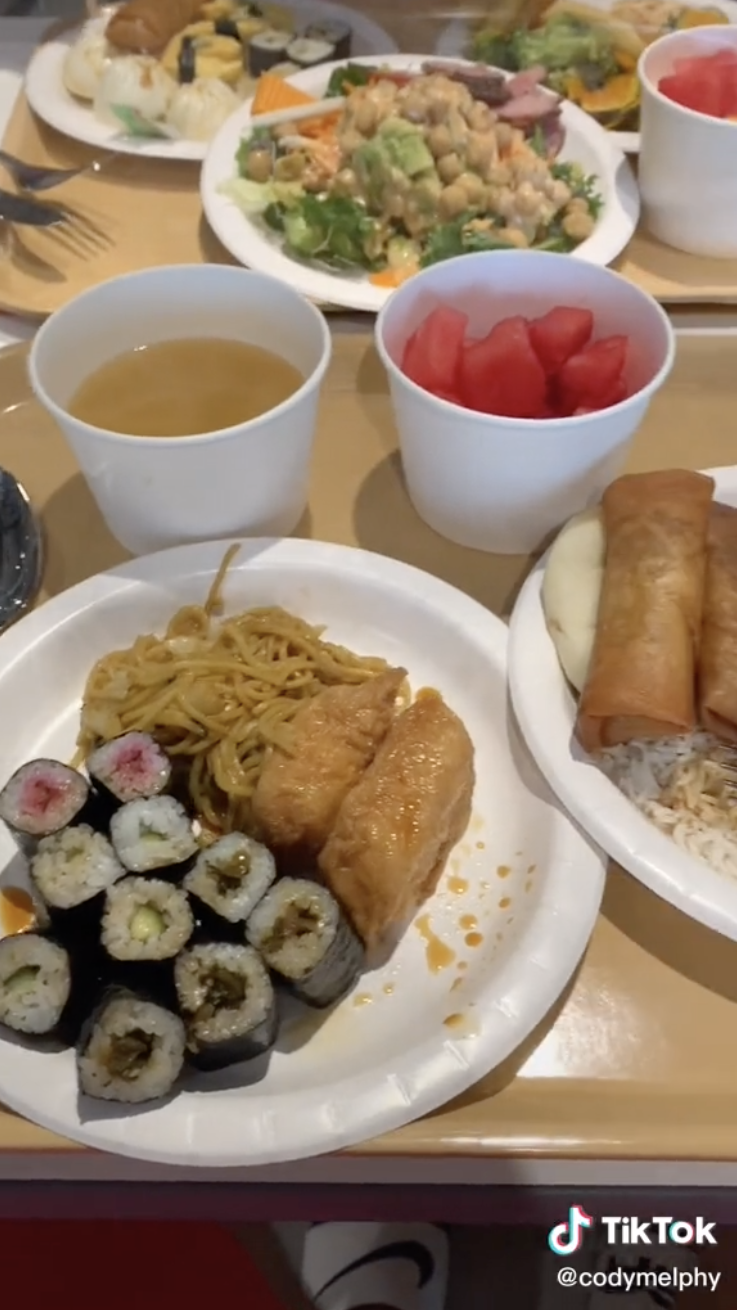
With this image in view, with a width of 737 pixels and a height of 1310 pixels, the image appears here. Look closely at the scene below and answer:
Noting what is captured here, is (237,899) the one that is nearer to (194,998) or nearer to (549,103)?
(194,998)

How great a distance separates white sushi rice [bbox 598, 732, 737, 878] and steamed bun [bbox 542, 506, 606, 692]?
11 cm

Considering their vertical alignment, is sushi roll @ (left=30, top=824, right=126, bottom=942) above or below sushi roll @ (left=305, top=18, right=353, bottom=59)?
below

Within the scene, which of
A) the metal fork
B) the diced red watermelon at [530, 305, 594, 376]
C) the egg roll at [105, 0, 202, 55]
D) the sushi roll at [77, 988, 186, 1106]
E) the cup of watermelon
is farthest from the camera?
the egg roll at [105, 0, 202, 55]

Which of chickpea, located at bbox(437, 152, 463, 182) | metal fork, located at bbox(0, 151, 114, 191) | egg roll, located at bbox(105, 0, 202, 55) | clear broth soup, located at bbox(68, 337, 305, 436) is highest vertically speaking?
egg roll, located at bbox(105, 0, 202, 55)

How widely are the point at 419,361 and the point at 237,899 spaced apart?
74cm

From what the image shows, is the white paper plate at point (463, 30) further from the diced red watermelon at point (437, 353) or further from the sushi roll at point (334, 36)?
the diced red watermelon at point (437, 353)

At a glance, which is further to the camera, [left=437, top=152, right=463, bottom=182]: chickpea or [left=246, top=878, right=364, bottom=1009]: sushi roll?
[left=437, top=152, right=463, bottom=182]: chickpea

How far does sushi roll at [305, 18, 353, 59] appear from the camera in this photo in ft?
7.79

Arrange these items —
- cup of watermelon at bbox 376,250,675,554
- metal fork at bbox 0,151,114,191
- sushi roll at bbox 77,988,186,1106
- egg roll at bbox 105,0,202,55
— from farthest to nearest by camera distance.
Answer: egg roll at bbox 105,0,202,55 < metal fork at bbox 0,151,114,191 < cup of watermelon at bbox 376,250,675,554 < sushi roll at bbox 77,988,186,1106

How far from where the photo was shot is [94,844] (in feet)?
3.61

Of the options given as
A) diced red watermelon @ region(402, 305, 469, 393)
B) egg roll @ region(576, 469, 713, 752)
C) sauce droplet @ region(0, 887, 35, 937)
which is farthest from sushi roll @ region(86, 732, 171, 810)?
diced red watermelon @ region(402, 305, 469, 393)

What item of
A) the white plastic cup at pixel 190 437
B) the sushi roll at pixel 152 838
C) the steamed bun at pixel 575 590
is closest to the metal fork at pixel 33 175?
the white plastic cup at pixel 190 437

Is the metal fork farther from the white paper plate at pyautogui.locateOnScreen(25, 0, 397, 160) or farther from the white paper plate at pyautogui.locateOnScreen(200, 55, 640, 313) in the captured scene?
the white paper plate at pyautogui.locateOnScreen(200, 55, 640, 313)

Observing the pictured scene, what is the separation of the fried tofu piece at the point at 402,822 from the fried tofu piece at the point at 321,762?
2 cm
